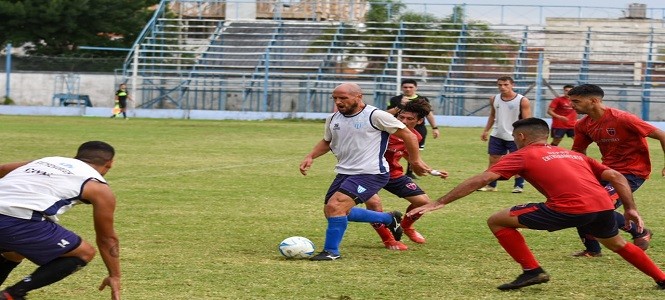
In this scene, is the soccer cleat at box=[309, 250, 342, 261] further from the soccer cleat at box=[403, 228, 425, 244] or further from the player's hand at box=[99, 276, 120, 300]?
the player's hand at box=[99, 276, 120, 300]

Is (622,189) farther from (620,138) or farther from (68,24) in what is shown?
(68,24)

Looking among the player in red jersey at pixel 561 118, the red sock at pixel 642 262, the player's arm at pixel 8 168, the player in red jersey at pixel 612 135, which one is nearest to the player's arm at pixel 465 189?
the red sock at pixel 642 262

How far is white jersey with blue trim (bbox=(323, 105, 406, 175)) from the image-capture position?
977 cm

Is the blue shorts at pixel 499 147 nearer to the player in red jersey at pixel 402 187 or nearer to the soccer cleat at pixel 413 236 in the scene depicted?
the player in red jersey at pixel 402 187

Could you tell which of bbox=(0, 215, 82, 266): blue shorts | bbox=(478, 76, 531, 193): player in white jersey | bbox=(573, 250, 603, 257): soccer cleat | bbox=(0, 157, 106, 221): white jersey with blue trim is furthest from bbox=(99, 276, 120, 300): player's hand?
bbox=(478, 76, 531, 193): player in white jersey

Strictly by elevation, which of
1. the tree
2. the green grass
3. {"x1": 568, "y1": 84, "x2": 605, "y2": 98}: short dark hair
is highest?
the tree

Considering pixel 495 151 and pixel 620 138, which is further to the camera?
pixel 495 151

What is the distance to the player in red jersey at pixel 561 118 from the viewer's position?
843 inches

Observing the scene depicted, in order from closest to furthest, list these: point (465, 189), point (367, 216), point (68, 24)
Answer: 1. point (465, 189)
2. point (367, 216)
3. point (68, 24)

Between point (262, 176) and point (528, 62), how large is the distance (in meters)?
28.5

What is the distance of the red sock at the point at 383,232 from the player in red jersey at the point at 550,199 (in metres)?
2.37

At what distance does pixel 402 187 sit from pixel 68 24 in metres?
51.6

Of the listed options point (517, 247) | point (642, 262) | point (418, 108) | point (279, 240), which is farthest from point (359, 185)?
point (642, 262)

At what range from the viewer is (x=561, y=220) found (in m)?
7.90
